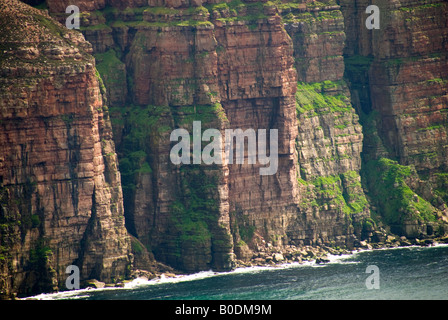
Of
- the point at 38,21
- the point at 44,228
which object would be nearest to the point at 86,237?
the point at 44,228

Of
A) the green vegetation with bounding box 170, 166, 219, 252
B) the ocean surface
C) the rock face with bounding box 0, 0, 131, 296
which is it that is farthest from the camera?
the green vegetation with bounding box 170, 166, 219, 252

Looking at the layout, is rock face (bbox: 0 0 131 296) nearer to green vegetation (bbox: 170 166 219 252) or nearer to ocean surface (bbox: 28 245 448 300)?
ocean surface (bbox: 28 245 448 300)

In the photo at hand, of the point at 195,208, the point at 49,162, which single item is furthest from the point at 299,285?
the point at 49,162

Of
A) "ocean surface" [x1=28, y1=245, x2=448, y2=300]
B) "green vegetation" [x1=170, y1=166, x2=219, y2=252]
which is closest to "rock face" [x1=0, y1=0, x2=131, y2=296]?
"ocean surface" [x1=28, y1=245, x2=448, y2=300]

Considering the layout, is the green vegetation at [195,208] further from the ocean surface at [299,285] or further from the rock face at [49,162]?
the rock face at [49,162]

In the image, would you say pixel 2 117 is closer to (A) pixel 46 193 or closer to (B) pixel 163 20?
(A) pixel 46 193

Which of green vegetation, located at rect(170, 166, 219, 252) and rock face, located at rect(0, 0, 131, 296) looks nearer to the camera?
rock face, located at rect(0, 0, 131, 296)
